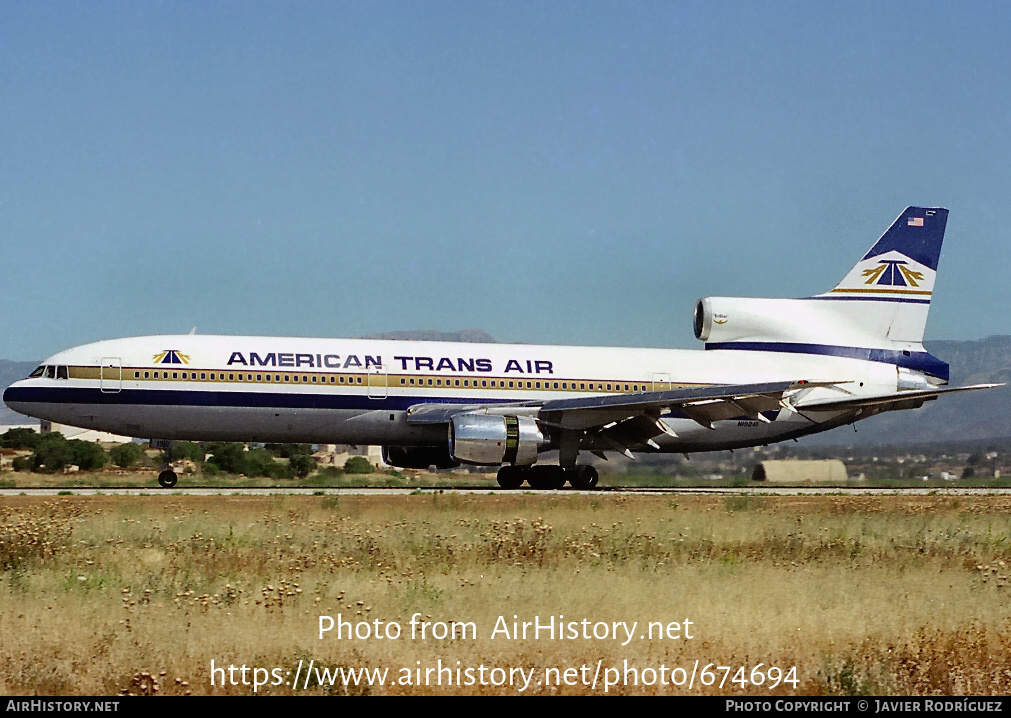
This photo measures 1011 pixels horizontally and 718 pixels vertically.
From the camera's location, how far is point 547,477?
34.7 m

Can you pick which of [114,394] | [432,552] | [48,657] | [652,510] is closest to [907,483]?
[652,510]

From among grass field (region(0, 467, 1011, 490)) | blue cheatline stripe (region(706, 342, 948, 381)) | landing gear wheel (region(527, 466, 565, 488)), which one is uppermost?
blue cheatline stripe (region(706, 342, 948, 381))

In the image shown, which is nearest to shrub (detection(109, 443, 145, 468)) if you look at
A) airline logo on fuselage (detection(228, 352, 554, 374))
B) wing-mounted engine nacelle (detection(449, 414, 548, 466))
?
airline logo on fuselage (detection(228, 352, 554, 374))

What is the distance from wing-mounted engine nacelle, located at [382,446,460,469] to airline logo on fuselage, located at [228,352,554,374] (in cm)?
262

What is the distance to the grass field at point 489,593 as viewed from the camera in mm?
10000

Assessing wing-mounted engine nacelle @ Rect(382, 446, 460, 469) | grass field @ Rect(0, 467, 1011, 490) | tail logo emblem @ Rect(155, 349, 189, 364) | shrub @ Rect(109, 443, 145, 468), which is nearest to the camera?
tail logo emblem @ Rect(155, 349, 189, 364)

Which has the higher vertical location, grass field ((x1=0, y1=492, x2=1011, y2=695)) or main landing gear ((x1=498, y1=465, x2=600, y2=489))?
main landing gear ((x1=498, y1=465, x2=600, y2=489))

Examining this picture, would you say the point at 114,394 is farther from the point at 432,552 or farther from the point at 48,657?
the point at 48,657

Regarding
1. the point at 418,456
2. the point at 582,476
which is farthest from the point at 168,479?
the point at 582,476

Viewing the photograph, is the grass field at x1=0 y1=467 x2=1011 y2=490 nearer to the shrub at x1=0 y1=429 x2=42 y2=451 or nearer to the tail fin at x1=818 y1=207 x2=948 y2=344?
the tail fin at x1=818 y1=207 x2=948 y2=344

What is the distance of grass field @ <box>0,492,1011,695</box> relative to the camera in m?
10.0

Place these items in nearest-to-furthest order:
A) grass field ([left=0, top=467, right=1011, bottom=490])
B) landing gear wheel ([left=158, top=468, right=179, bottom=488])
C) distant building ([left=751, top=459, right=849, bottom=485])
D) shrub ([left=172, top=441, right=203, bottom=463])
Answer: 1. landing gear wheel ([left=158, top=468, right=179, bottom=488])
2. grass field ([left=0, top=467, right=1011, bottom=490])
3. distant building ([left=751, top=459, right=849, bottom=485])
4. shrub ([left=172, top=441, right=203, bottom=463])
